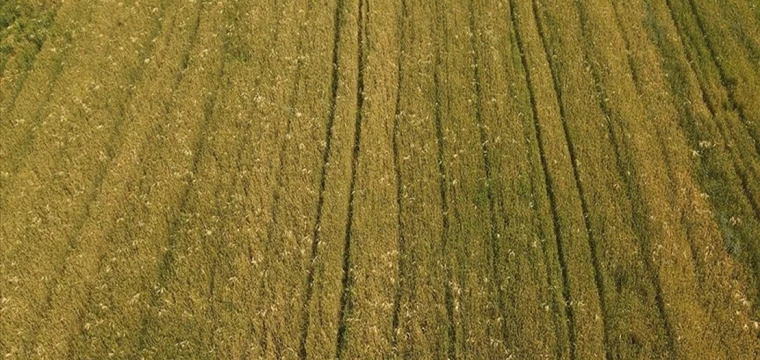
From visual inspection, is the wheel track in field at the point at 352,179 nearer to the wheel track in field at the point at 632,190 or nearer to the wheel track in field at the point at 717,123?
the wheel track in field at the point at 632,190

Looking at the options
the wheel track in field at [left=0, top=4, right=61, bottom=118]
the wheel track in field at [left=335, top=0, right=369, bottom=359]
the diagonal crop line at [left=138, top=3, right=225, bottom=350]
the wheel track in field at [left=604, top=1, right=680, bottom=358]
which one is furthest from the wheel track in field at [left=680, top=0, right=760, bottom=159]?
the wheel track in field at [left=0, top=4, right=61, bottom=118]

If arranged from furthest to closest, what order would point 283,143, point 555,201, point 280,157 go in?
point 283,143, point 280,157, point 555,201

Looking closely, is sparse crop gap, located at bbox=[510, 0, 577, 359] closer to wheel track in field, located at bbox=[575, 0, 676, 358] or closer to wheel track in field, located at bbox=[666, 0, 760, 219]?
wheel track in field, located at bbox=[575, 0, 676, 358]

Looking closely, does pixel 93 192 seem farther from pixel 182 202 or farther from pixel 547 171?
pixel 547 171

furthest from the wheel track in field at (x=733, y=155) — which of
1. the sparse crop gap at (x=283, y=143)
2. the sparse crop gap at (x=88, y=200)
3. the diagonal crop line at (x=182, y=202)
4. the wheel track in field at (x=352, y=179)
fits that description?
the sparse crop gap at (x=88, y=200)

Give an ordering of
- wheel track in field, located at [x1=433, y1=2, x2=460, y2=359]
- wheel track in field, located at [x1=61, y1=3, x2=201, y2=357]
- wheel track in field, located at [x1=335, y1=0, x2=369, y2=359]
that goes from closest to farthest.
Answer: wheel track in field, located at [x1=433, y1=2, x2=460, y2=359] < wheel track in field, located at [x1=335, y1=0, x2=369, y2=359] < wheel track in field, located at [x1=61, y1=3, x2=201, y2=357]

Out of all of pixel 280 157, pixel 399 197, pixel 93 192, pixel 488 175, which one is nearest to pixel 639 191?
pixel 488 175

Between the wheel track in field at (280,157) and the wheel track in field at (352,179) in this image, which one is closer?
the wheel track in field at (352,179)
